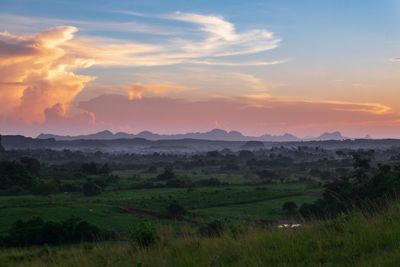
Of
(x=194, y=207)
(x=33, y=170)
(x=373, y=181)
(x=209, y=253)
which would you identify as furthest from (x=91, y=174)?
(x=209, y=253)

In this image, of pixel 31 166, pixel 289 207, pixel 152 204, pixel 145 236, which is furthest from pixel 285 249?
pixel 31 166

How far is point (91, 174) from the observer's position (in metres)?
97.3

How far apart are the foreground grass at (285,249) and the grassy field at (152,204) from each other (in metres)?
32.9

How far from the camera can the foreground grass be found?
7203 millimetres

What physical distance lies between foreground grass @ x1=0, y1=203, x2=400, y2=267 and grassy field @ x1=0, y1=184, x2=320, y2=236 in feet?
108

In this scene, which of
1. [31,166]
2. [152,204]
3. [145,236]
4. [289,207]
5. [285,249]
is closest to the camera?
[285,249]

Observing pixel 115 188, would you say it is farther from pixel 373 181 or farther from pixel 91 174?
pixel 373 181

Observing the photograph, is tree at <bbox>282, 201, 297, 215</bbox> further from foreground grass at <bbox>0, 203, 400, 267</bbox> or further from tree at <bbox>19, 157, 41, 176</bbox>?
tree at <bbox>19, 157, 41, 176</bbox>

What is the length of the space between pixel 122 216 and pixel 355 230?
145 feet

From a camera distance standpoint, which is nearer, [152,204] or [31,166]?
[152,204]

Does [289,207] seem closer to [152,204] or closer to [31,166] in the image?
[152,204]

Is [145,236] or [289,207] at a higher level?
[145,236]

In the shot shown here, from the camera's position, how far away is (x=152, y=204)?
197ft

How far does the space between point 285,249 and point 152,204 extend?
2094 inches
